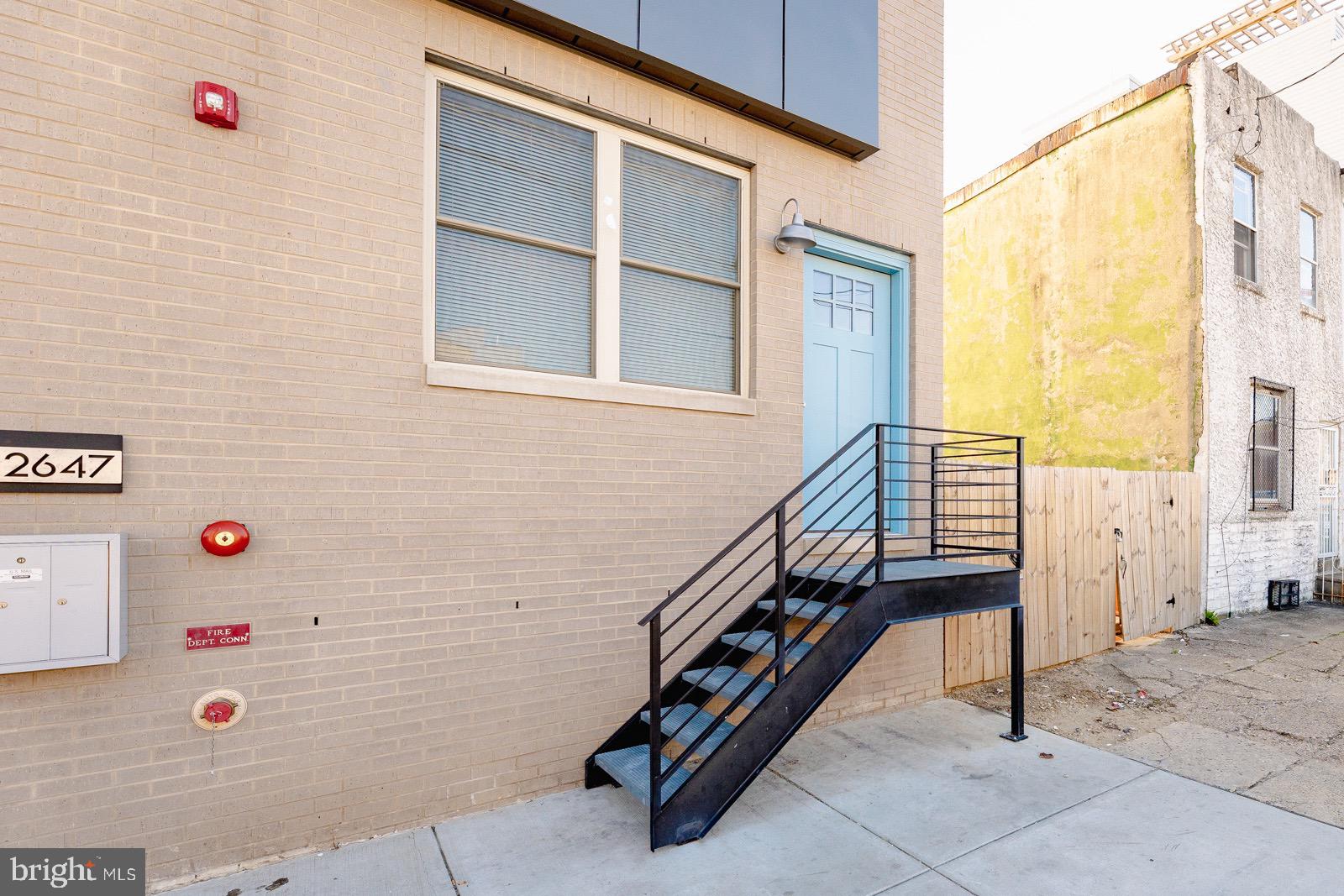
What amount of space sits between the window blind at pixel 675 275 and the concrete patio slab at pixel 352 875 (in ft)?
8.77

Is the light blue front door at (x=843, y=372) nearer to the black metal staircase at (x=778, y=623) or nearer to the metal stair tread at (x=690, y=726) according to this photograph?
the black metal staircase at (x=778, y=623)

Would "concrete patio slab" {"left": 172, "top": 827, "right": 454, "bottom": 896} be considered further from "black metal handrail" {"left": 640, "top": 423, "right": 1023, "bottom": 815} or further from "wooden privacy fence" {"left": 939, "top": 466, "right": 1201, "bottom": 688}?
"wooden privacy fence" {"left": 939, "top": 466, "right": 1201, "bottom": 688}

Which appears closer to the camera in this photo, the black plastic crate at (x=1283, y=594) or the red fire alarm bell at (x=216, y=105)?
the red fire alarm bell at (x=216, y=105)

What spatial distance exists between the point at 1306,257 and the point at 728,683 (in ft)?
38.5

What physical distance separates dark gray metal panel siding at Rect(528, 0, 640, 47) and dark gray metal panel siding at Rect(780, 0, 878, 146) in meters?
1.16

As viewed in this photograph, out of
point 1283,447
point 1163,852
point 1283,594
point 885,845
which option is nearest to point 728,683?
point 885,845

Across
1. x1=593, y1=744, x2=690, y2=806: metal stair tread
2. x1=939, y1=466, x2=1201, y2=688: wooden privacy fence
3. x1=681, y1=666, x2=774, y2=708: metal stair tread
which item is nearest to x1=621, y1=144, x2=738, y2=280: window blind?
x1=681, y1=666, x2=774, y2=708: metal stair tread

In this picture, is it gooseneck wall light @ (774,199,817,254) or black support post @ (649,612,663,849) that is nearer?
black support post @ (649,612,663,849)

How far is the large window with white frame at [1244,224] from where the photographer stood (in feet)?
28.8

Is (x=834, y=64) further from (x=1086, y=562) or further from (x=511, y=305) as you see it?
(x=1086, y=562)

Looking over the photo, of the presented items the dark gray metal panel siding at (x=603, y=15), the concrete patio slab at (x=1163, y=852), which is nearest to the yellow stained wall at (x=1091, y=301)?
the concrete patio slab at (x=1163, y=852)

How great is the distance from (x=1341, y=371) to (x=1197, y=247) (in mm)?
5077

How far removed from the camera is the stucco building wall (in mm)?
8250

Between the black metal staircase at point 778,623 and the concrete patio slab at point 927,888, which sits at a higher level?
the black metal staircase at point 778,623
